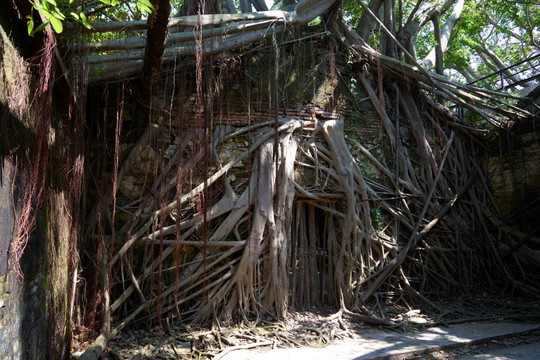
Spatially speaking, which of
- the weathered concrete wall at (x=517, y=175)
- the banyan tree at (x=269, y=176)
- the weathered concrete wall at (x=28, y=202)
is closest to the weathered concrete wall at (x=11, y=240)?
the weathered concrete wall at (x=28, y=202)

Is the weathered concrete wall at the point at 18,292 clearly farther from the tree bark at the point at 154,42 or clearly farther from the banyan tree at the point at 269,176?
the tree bark at the point at 154,42

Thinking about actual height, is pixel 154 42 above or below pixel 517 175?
above

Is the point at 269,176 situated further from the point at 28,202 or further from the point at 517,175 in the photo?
the point at 517,175

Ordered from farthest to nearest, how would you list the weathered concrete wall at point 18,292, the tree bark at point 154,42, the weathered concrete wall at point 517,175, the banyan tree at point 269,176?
the weathered concrete wall at point 517,175
the banyan tree at point 269,176
the tree bark at point 154,42
the weathered concrete wall at point 18,292

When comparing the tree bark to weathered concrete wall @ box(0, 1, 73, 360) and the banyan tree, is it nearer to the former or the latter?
the banyan tree

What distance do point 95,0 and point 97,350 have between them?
3121 mm

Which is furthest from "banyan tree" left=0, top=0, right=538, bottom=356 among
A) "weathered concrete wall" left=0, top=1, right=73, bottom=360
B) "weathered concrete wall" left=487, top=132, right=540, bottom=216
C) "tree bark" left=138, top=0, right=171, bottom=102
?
"weathered concrete wall" left=0, top=1, right=73, bottom=360

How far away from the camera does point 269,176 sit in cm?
488

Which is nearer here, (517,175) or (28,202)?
(28,202)

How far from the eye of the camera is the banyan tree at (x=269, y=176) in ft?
13.5

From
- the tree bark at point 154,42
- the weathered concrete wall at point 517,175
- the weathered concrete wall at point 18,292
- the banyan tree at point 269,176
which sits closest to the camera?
the weathered concrete wall at point 18,292

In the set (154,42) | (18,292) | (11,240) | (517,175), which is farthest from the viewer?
(517,175)

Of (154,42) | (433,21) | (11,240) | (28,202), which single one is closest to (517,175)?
(433,21)

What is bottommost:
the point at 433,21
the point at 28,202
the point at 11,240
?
the point at 11,240
